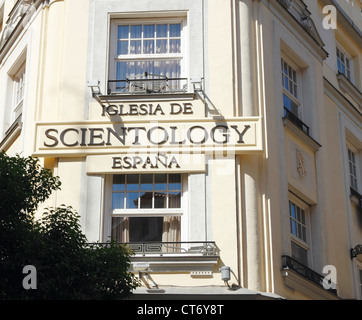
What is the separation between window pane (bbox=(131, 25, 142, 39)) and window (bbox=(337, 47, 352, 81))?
7878 mm

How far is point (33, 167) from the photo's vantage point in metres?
13.9

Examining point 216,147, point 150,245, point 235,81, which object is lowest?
point 150,245

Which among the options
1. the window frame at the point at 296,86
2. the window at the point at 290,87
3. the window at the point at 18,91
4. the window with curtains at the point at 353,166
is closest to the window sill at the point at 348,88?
the window with curtains at the point at 353,166

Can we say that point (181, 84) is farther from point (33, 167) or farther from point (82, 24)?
point (33, 167)

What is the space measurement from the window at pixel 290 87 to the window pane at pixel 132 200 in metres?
4.52

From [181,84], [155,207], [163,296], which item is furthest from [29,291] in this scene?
[181,84]

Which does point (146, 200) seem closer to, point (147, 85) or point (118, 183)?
point (118, 183)

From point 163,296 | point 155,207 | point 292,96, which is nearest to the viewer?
point 163,296

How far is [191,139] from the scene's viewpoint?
17.8m

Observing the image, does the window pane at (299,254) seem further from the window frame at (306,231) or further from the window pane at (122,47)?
the window pane at (122,47)

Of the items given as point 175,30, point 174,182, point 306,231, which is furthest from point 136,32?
point 306,231

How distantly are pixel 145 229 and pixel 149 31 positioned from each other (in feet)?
15.6

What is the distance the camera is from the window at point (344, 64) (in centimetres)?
2533
